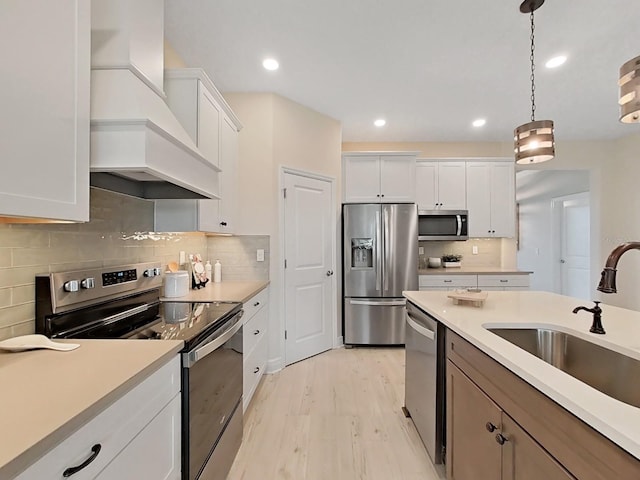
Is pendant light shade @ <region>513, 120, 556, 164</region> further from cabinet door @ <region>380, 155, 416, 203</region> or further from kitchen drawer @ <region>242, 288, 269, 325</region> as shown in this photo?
cabinet door @ <region>380, 155, 416, 203</region>

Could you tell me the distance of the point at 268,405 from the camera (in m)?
2.63

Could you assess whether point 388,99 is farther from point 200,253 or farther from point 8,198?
point 8,198

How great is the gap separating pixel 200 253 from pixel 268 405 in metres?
1.43

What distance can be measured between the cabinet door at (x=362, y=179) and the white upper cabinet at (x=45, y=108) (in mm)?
3340

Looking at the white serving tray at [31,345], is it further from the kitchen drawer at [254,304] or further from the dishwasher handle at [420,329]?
the dishwasher handle at [420,329]

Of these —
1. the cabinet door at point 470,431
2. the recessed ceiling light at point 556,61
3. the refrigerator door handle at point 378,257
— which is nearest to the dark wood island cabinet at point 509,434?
the cabinet door at point 470,431

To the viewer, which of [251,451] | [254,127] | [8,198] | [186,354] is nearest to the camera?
[8,198]

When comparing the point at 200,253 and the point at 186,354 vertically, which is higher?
the point at 200,253

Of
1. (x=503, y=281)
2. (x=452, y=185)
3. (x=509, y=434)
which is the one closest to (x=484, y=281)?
(x=503, y=281)

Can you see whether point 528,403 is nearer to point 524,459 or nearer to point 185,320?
point 524,459

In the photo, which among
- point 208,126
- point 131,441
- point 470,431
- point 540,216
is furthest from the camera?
point 540,216

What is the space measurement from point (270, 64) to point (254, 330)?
7.23 ft

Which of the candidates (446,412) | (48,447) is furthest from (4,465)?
(446,412)

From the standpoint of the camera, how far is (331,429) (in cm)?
231
